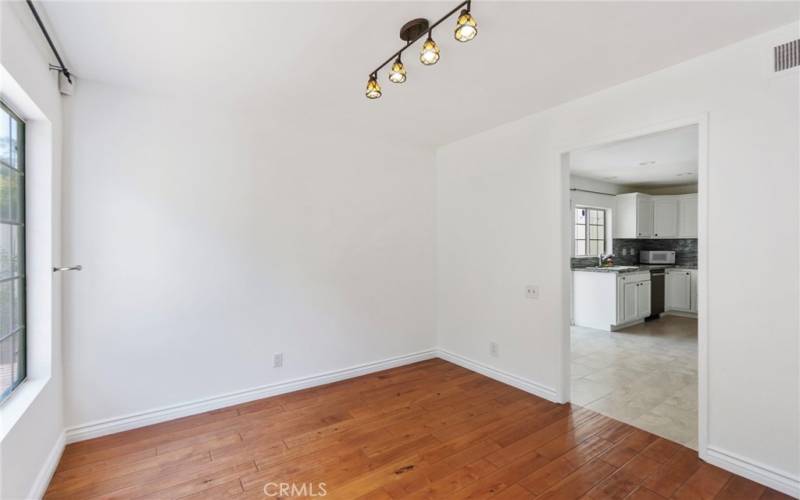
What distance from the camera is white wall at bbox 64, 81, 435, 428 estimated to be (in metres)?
2.56

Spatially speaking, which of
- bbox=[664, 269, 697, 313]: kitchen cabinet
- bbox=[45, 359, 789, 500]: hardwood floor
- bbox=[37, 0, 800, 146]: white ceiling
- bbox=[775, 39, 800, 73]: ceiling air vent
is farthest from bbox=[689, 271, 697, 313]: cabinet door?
bbox=[775, 39, 800, 73]: ceiling air vent

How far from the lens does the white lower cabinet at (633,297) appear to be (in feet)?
18.4

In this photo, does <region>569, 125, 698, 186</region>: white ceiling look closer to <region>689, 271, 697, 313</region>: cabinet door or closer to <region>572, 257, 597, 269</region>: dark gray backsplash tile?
<region>572, 257, 597, 269</region>: dark gray backsplash tile

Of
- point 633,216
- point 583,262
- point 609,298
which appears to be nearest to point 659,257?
point 633,216

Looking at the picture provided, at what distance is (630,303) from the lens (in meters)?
5.82

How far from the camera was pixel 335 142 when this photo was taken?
3.60 meters

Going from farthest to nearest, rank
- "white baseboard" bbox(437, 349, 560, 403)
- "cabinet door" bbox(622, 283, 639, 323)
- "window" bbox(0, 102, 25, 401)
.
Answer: "cabinet door" bbox(622, 283, 639, 323)
"white baseboard" bbox(437, 349, 560, 403)
"window" bbox(0, 102, 25, 401)

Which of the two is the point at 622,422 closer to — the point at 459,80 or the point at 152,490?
the point at 459,80

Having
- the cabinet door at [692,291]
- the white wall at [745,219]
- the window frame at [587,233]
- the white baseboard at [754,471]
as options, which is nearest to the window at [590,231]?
the window frame at [587,233]

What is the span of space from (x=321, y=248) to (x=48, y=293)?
1.97m

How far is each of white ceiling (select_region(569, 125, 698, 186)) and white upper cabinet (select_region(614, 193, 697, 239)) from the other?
0.35 m

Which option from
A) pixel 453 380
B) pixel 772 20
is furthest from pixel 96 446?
pixel 772 20

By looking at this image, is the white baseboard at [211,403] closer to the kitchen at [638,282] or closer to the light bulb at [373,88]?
the kitchen at [638,282]

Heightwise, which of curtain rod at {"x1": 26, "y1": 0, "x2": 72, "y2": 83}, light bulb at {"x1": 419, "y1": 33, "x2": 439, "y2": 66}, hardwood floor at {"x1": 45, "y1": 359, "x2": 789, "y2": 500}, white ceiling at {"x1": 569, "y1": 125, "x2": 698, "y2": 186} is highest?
white ceiling at {"x1": 569, "y1": 125, "x2": 698, "y2": 186}
